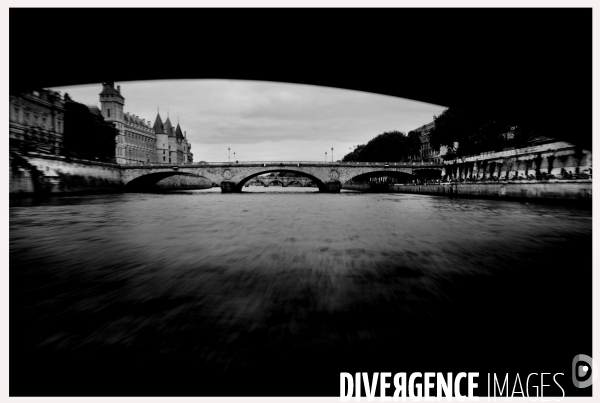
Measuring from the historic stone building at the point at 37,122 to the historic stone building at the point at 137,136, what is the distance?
4071 centimetres

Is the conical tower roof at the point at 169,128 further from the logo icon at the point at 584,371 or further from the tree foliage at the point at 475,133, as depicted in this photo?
the logo icon at the point at 584,371

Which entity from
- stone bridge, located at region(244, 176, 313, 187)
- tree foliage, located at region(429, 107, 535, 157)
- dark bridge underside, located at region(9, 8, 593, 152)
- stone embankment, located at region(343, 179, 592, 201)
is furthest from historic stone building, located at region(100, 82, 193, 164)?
dark bridge underside, located at region(9, 8, 593, 152)

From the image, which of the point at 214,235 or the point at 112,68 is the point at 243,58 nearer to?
the point at 112,68

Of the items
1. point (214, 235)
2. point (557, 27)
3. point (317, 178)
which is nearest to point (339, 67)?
point (557, 27)

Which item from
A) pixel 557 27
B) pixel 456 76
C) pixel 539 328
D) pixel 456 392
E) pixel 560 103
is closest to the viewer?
pixel 456 392

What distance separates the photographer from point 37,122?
123ft

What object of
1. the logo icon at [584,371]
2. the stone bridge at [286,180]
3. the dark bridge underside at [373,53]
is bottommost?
the stone bridge at [286,180]

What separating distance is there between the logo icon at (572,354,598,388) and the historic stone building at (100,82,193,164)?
285 feet

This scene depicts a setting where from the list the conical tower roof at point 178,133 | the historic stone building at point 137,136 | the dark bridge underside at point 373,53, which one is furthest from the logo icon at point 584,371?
the conical tower roof at point 178,133

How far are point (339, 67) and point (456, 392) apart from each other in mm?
4641

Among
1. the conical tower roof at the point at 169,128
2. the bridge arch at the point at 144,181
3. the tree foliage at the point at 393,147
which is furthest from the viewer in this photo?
the conical tower roof at the point at 169,128

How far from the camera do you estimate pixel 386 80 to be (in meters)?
6.05

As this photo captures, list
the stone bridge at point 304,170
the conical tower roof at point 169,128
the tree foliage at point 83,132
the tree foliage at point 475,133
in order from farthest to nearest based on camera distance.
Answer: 1. the conical tower roof at point 169,128
2. the stone bridge at point 304,170
3. the tree foliage at point 83,132
4. the tree foliage at point 475,133

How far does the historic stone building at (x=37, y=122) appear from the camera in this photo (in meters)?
30.1
